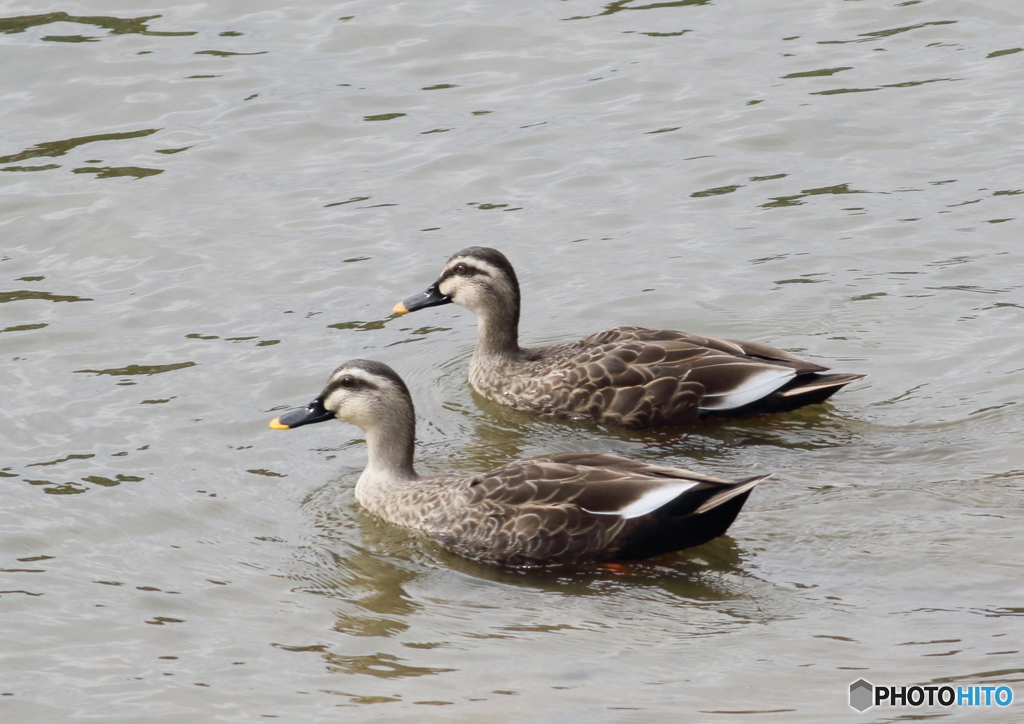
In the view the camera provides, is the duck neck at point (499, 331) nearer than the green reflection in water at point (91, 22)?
Yes

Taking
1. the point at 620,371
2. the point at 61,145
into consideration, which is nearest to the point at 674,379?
the point at 620,371

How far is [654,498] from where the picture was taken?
8.84 metres

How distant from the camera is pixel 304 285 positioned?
13.0 meters

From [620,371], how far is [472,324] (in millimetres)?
2505

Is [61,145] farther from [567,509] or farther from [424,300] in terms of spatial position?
[567,509]

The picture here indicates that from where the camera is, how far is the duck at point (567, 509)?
8.82m

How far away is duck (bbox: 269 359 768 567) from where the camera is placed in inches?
347

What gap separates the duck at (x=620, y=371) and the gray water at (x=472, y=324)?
0.22m

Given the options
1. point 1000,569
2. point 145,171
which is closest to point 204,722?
point 1000,569

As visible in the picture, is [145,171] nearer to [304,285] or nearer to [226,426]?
[304,285]

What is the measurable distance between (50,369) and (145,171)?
3729 mm

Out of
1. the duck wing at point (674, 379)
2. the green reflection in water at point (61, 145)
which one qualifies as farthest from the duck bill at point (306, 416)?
the green reflection in water at point (61, 145)

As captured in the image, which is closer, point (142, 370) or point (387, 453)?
point (387, 453)

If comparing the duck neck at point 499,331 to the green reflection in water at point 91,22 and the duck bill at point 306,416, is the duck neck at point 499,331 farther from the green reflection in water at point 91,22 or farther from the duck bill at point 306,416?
the green reflection in water at point 91,22
